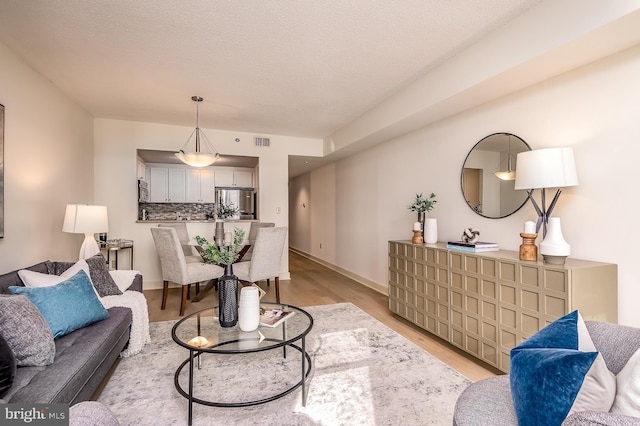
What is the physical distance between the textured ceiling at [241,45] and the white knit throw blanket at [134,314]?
75.7 inches

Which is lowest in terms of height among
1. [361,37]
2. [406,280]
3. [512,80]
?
[406,280]

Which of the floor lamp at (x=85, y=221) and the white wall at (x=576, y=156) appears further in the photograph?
the floor lamp at (x=85, y=221)

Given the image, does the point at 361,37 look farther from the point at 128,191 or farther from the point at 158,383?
the point at 128,191

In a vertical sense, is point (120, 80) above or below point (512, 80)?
above

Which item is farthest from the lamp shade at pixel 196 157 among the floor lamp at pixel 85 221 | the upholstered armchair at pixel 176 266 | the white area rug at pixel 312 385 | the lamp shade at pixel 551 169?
the lamp shade at pixel 551 169

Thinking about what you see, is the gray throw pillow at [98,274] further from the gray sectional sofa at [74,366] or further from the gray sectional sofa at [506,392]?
the gray sectional sofa at [506,392]

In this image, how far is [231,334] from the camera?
6.45 ft

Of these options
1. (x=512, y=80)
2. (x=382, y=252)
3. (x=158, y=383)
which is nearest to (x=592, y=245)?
(x=512, y=80)

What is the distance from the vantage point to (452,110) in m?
3.05

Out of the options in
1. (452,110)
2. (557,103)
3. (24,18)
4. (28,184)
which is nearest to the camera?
(24,18)

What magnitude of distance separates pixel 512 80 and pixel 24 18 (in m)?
3.37

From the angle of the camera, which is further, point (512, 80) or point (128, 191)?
point (128, 191)

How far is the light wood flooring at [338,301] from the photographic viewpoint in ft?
8.30

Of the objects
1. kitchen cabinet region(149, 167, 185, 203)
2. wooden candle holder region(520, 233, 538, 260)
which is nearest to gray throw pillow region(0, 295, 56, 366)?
wooden candle holder region(520, 233, 538, 260)
